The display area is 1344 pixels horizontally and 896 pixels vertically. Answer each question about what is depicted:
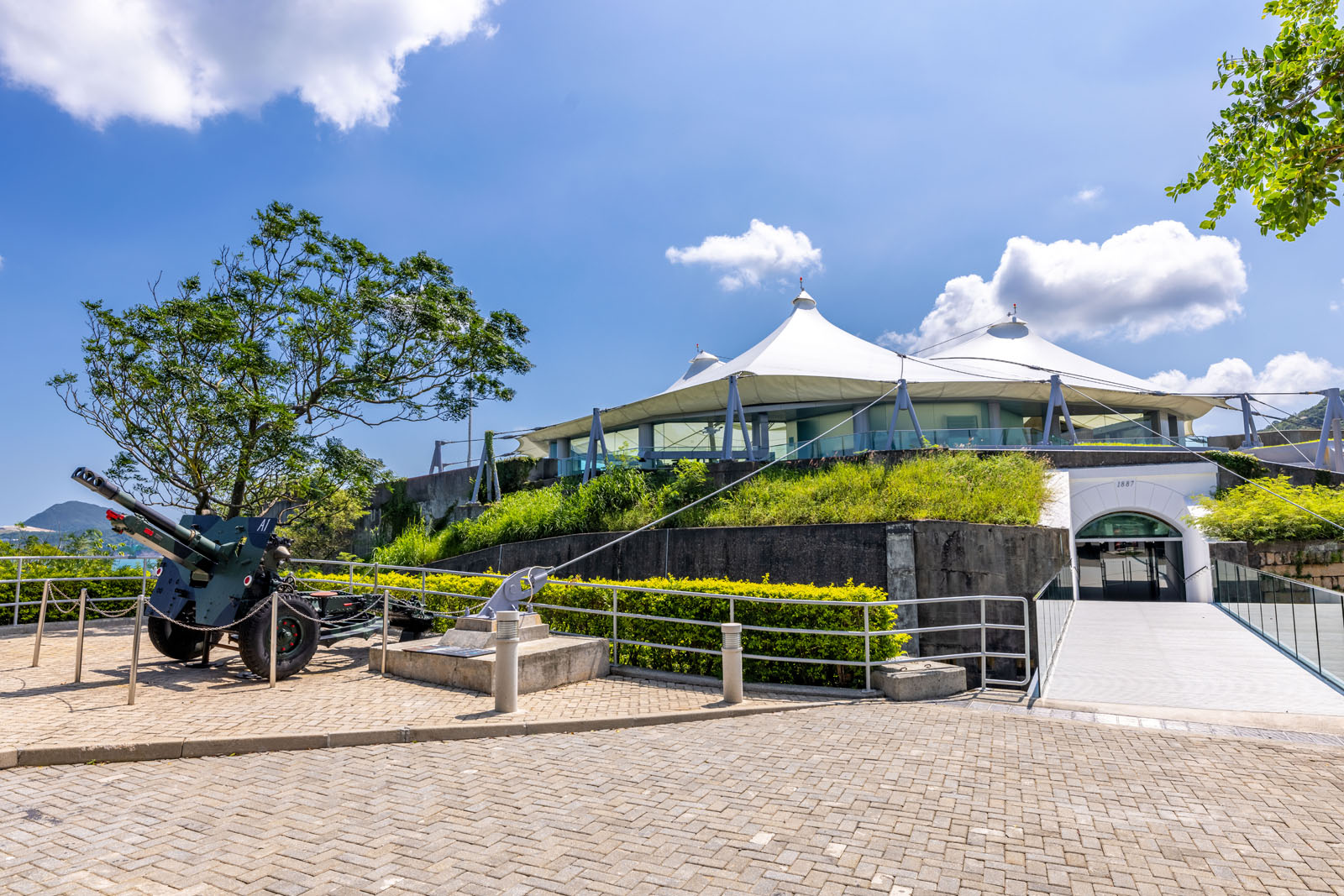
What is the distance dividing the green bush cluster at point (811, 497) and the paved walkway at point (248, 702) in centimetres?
704

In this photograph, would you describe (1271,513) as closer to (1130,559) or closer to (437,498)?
(1130,559)

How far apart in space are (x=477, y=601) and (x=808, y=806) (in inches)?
310

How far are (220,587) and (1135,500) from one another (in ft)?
64.9

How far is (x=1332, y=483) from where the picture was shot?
60.7 ft

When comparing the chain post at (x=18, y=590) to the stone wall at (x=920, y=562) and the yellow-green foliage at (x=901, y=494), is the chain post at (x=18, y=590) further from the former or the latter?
the yellow-green foliage at (x=901, y=494)

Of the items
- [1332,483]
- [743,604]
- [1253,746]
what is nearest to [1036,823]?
[1253,746]

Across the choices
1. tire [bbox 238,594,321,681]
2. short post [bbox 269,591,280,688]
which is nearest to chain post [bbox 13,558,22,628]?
tire [bbox 238,594,321,681]

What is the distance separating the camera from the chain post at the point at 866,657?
809 centimetres

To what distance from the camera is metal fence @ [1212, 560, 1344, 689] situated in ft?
28.2

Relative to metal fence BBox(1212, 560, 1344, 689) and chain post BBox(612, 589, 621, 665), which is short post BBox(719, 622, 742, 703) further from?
metal fence BBox(1212, 560, 1344, 689)

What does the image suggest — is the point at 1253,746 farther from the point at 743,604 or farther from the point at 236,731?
the point at 236,731

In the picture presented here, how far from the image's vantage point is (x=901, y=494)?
15.0 metres

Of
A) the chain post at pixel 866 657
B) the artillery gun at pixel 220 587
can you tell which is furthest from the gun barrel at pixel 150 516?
the chain post at pixel 866 657

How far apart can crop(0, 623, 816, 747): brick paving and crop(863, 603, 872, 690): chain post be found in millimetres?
754
